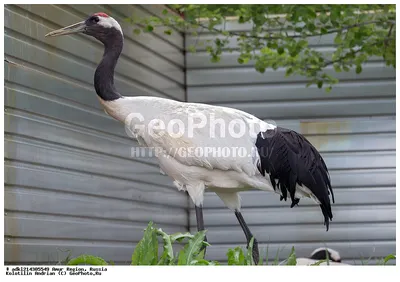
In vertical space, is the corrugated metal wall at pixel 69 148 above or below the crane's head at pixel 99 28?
below

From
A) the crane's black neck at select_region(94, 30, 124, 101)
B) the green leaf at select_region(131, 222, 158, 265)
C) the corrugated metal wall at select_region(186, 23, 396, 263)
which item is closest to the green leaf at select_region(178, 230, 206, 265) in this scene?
the green leaf at select_region(131, 222, 158, 265)

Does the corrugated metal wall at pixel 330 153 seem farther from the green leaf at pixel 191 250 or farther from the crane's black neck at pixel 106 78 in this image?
the green leaf at pixel 191 250

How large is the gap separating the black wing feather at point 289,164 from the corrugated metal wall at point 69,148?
1.97 m

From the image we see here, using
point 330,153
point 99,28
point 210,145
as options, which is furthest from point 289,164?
point 330,153

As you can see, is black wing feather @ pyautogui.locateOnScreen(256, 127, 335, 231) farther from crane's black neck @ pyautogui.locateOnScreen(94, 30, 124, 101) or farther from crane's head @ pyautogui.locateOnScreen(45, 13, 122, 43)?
crane's head @ pyautogui.locateOnScreen(45, 13, 122, 43)

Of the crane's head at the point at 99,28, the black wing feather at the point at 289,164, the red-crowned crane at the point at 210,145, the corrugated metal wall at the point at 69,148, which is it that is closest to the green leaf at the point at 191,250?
the red-crowned crane at the point at 210,145

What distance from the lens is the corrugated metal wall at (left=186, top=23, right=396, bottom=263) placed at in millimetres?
10594

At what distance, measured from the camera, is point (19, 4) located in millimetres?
7480

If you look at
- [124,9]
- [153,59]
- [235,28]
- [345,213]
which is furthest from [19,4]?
[345,213]

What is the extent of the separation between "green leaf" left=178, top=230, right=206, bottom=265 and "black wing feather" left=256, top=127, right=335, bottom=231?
79cm

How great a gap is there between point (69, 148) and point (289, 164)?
2.26 metres

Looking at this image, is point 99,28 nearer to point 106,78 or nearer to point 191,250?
point 106,78

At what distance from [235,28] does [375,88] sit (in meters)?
1.76

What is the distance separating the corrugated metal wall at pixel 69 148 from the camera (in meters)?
7.38
